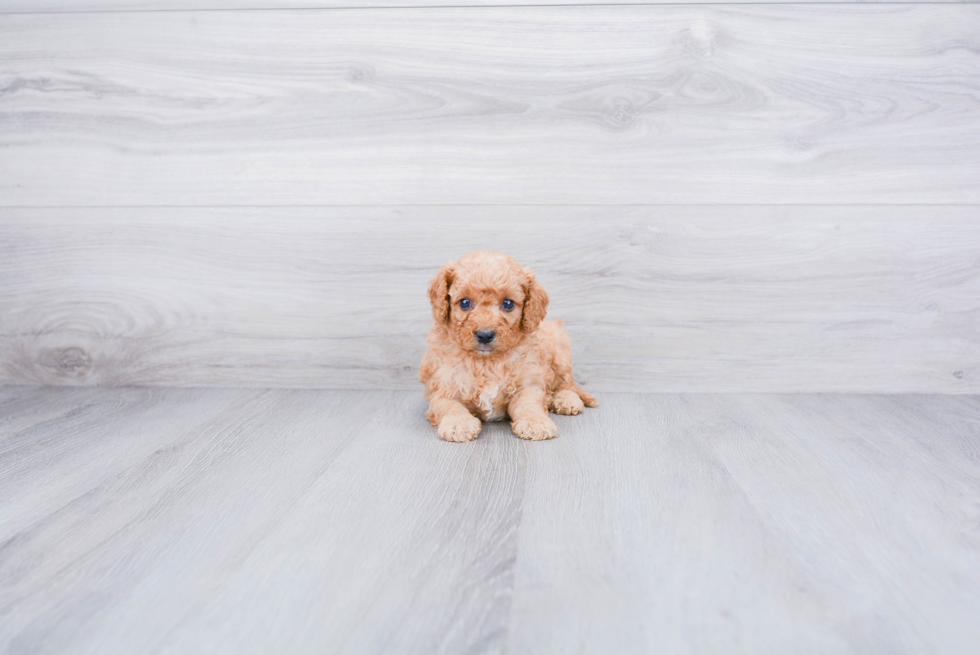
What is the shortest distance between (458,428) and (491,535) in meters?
0.39

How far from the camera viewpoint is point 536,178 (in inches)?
61.1

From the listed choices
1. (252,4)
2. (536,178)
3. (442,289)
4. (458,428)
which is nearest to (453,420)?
(458,428)

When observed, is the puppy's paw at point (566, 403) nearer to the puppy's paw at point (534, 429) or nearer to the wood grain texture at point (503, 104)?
the puppy's paw at point (534, 429)

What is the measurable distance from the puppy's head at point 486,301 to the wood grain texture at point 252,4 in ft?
2.25

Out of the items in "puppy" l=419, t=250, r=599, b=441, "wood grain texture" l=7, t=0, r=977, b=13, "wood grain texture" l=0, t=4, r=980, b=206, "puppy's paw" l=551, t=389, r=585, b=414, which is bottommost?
"puppy's paw" l=551, t=389, r=585, b=414

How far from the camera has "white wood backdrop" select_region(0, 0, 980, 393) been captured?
1.51 metres

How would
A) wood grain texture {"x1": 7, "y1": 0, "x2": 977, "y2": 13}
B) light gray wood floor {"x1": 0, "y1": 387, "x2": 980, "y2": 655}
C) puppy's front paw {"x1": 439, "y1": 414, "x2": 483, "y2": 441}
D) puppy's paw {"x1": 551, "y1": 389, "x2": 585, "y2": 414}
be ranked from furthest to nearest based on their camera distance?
1. wood grain texture {"x1": 7, "y1": 0, "x2": 977, "y2": 13}
2. puppy's paw {"x1": 551, "y1": 389, "x2": 585, "y2": 414}
3. puppy's front paw {"x1": 439, "y1": 414, "x2": 483, "y2": 441}
4. light gray wood floor {"x1": 0, "y1": 387, "x2": 980, "y2": 655}

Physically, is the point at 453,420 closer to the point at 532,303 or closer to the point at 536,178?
the point at 532,303

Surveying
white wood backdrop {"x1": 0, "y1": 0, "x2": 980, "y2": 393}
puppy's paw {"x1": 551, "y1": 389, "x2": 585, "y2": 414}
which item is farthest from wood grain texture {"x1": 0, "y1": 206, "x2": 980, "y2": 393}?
puppy's paw {"x1": 551, "y1": 389, "x2": 585, "y2": 414}

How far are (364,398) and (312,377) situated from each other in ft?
0.61

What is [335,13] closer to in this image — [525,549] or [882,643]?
[525,549]

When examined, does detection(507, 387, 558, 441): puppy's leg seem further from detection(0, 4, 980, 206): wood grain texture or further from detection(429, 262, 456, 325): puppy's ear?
detection(0, 4, 980, 206): wood grain texture

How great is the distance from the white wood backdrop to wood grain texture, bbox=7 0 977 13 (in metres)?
0.02

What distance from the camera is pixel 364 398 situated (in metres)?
1.57
